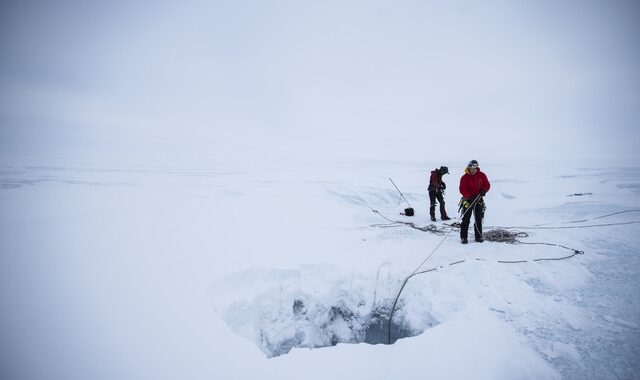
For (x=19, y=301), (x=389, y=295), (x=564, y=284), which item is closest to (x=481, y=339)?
(x=389, y=295)

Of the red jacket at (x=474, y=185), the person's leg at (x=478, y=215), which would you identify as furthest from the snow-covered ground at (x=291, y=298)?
the red jacket at (x=474, y=185)

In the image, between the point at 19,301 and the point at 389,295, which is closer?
the point at 19,301

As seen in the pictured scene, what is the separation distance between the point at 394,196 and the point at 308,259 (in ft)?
26.6

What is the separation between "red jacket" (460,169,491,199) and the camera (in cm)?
584

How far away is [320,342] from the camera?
4039mm

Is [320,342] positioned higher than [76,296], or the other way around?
[76,296]

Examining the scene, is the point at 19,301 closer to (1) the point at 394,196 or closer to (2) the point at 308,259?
(2) the point at 308,259

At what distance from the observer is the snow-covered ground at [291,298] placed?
2.62m

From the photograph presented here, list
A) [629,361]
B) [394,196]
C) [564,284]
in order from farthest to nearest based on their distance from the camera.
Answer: [394,196], [564,284], [629,361]

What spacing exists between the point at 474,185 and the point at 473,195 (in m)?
0.21

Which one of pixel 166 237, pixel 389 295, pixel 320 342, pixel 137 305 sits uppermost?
pixel 166 237

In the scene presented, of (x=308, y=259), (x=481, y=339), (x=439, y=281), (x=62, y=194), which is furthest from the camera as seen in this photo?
(x=62, y=194)

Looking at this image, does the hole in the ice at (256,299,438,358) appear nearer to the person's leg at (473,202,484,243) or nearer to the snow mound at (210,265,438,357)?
the snow mound at (210,265,438,357)

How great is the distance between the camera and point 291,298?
422cm
